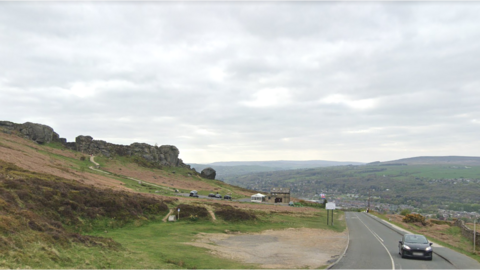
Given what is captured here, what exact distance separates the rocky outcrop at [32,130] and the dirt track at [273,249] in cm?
9460

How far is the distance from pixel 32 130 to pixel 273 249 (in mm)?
103663

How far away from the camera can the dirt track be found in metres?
21.6

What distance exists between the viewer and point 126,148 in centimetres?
13412

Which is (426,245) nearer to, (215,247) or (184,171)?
(215,247)

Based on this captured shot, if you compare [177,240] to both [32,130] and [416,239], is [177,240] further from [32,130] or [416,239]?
[32,130]

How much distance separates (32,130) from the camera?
10256 cm

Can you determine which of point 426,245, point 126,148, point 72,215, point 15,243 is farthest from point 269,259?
point 126,148

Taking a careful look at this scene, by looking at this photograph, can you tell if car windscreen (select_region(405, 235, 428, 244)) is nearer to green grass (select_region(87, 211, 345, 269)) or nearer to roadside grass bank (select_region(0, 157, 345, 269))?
green grass (select_region(87, 211, 345, 269))

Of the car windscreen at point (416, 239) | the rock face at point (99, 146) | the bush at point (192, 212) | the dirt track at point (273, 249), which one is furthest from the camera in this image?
the rock face at point (99, 146)

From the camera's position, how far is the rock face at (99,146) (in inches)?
4018

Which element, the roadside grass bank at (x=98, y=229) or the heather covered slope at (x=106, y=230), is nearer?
the roadside grass bank at (x=98, y=229)

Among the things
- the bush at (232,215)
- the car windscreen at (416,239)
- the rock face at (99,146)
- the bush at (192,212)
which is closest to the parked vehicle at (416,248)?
the car windscreen at (416,239)

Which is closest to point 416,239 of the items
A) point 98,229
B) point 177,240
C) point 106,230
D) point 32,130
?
point 177,240

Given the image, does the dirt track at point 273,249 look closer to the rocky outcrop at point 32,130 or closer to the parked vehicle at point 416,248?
the parked vehicle at point 416,248
